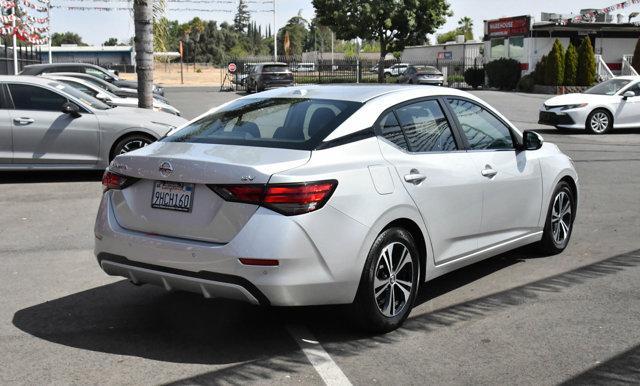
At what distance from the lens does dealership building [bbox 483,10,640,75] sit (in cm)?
4372

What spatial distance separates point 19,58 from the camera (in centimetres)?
3259

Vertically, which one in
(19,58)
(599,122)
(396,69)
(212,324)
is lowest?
(212,324)

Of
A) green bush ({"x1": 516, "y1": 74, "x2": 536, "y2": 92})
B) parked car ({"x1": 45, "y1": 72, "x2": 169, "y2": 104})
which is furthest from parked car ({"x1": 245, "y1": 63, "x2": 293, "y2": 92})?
parked car ({"x1": 45, "y1": 72, "x2": 169, "y2": 104})

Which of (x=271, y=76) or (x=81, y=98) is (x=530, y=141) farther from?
(x=271, y=76)

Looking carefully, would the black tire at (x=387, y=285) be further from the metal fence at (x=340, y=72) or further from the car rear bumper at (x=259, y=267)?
the metal fence at (x=340, y=72)

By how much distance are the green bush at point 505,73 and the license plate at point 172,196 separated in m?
41.2

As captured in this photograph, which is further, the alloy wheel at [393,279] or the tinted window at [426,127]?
the tinted window at [426,127]

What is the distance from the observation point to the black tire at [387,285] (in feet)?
15.7

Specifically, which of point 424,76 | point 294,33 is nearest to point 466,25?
point 294,33

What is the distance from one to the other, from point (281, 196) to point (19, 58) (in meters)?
31.2

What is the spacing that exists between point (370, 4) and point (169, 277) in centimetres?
5457

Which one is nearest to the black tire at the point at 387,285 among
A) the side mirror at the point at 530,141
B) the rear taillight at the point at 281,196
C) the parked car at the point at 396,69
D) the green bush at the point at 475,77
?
the rear taillight at the point at 281,196

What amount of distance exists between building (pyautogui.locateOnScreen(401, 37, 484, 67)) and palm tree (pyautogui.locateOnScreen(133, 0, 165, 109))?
41.6 m

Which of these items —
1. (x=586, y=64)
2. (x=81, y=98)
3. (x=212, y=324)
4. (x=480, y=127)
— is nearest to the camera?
(x=212, y=324)
